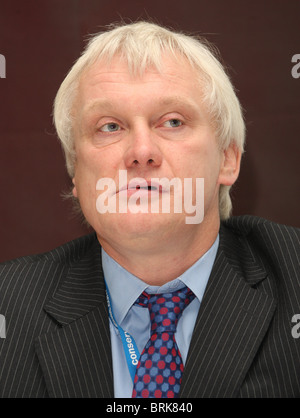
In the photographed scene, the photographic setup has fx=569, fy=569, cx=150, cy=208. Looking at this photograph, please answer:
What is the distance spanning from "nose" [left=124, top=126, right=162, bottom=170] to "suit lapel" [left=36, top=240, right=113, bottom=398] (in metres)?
0.42

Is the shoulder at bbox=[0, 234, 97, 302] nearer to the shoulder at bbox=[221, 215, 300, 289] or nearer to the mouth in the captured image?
the mouth

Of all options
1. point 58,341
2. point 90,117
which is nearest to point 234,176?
point 90,117

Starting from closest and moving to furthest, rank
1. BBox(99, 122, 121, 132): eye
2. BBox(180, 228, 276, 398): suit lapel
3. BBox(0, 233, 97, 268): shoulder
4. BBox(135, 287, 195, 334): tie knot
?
BBox(180, 228, 276, 398): suit lapel < BBox(135, 287, 195, 334): tie knot < BBox(99, 122, 121, 132): eye < BBox(0, 233, 97, 268): shoulder

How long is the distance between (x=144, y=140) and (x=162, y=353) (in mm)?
592

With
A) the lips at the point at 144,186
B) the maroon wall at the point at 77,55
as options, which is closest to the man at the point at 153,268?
the lips at the point at 144,186

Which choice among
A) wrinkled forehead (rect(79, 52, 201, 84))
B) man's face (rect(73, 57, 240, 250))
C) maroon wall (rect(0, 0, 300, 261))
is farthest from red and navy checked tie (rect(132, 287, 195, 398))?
maroon wall (rect(0, 0, 300, 261))

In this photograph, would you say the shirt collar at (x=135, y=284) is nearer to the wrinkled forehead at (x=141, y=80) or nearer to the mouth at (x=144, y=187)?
the mouth at (x=144, y=187)

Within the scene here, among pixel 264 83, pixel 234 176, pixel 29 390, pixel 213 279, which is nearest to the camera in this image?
pixel 29 390

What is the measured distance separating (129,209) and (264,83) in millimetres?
1031

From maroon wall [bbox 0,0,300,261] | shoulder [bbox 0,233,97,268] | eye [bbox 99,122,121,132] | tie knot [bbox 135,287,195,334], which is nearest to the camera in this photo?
tie knot [bbox 135,287,195,334]

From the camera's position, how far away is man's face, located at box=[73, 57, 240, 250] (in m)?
1.59

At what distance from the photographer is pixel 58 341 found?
5.23 ft

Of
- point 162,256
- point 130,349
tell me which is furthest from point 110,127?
point 130,349

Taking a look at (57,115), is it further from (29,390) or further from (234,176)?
(29,390)
